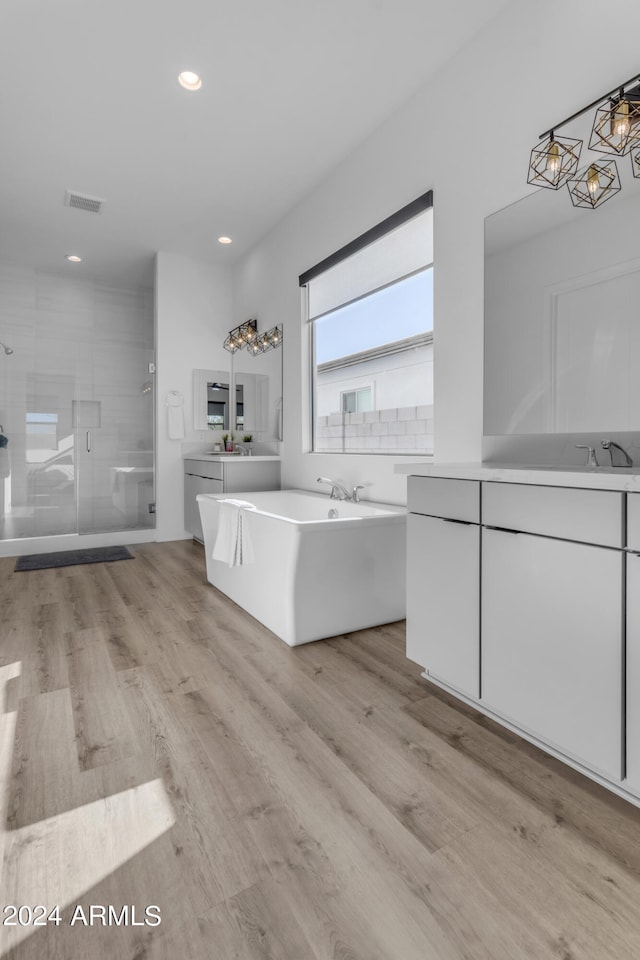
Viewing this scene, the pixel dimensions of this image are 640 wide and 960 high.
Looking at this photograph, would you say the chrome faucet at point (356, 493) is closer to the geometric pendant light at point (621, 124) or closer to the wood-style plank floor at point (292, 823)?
the wood-style plank floor at point (292, 823)

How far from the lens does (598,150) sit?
1.85 m

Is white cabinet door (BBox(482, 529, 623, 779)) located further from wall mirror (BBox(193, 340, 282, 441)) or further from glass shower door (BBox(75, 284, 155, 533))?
glass shower door (BBox(75, 284, 155, 533))

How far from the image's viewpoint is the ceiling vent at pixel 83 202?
151 inches

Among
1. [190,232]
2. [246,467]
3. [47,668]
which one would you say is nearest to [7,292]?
[190,232]

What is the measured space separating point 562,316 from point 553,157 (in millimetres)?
624

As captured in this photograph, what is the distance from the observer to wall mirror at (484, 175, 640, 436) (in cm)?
179

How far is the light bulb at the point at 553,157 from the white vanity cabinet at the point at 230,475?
3.02 metres

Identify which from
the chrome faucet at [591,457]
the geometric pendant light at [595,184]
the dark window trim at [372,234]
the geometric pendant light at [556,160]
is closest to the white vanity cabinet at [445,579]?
the chrome faucet at [591,457]

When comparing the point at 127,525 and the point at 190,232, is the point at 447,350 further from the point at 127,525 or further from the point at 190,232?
the point at 127,525

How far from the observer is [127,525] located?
17.3 ft

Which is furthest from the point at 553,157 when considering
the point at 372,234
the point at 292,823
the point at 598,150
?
the point at 292,823

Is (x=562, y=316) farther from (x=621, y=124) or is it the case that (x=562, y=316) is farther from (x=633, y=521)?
(x=633, y=521)

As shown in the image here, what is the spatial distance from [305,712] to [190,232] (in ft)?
14.1

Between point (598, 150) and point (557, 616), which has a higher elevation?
point (598, 150)
